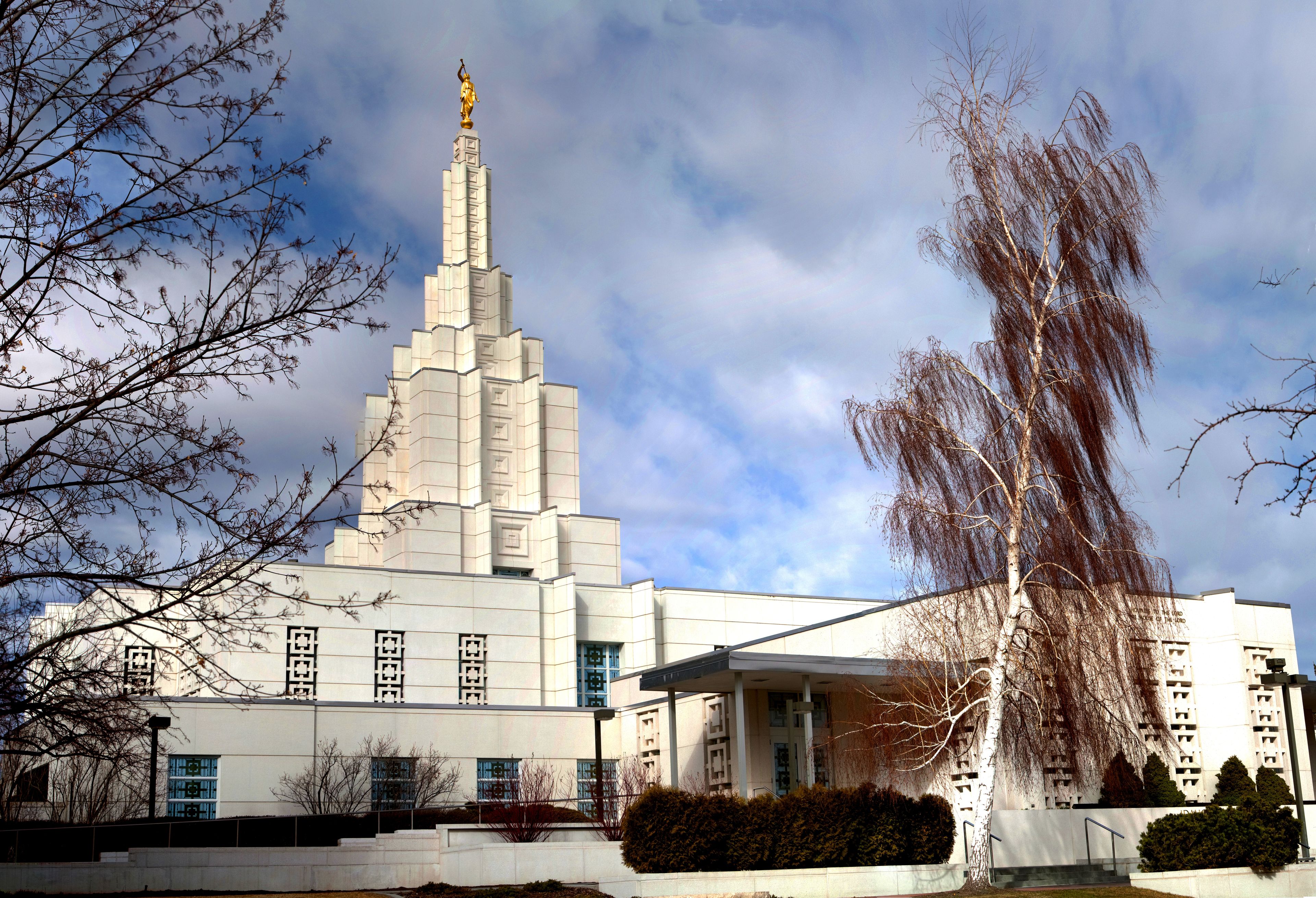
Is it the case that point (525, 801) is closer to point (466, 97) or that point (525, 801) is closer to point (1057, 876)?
point (1057, 876)

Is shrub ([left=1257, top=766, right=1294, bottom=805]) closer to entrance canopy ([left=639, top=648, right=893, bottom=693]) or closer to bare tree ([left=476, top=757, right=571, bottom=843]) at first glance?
entrance canopy ([left=639, top=648, right=893, bottom=693])

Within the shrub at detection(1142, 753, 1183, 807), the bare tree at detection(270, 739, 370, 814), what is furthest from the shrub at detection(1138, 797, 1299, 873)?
the bare tree at detection(270, 739, 370, 814)

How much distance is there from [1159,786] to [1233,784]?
281 centimetres

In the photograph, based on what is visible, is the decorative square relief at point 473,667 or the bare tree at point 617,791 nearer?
the bare tree at point 617,791

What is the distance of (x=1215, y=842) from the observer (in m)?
20.9

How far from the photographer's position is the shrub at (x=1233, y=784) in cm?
2864

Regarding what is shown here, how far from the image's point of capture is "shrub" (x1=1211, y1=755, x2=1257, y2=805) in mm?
28641

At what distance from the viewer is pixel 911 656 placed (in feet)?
69.9

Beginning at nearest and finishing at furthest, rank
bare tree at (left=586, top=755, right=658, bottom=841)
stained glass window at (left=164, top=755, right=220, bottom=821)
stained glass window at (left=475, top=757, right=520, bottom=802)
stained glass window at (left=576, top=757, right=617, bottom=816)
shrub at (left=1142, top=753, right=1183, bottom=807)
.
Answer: bare tree at (left=586, top=755, right=658, bottom=841), shrub at (left=1142, top=753, right=1183, bottom=807), stained glass window at (left=164, top=755, right=220, bottom=821), stained glass window at (left=576, top=757, right=617, bottom=816), stained glass window at (left=475, top=757, right=520, bottom=802)

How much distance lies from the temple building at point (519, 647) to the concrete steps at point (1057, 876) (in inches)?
98.6

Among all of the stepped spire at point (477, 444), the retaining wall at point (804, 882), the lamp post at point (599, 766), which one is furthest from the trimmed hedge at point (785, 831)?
the stepped spire at point (477, 444)

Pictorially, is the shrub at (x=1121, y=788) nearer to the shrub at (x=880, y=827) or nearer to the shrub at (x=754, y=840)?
the shrub at (x=880, y=827)

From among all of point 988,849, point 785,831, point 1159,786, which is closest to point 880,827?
point 785,831

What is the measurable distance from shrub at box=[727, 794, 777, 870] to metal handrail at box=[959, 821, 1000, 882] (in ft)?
11.2
